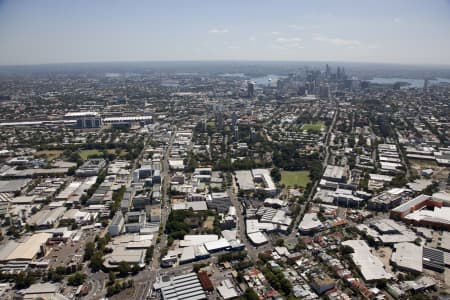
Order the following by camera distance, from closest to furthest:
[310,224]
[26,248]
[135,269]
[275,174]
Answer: [135,269] < [26,248] < [310,224] < [275,174]

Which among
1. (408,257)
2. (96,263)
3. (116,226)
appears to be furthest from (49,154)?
(408,257)

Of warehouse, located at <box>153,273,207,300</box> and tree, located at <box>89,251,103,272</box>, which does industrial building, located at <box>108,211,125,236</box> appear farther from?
warehouse, located at <box>153,273,207,300</box>

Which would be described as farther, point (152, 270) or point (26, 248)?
point (26, 248)

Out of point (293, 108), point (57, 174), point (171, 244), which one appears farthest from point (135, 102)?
point (171, 244)

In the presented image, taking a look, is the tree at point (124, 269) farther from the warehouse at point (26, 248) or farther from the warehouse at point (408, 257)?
the warehouse at point (408, 257)

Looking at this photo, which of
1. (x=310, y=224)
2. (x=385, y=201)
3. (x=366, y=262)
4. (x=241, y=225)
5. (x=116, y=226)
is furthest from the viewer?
(x=385, y=201)

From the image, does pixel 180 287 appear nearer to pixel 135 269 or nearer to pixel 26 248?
pixel 135 269

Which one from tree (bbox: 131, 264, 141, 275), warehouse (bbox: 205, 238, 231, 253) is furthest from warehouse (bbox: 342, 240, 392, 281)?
tree (bbox: 131, 264, 141, 275)
